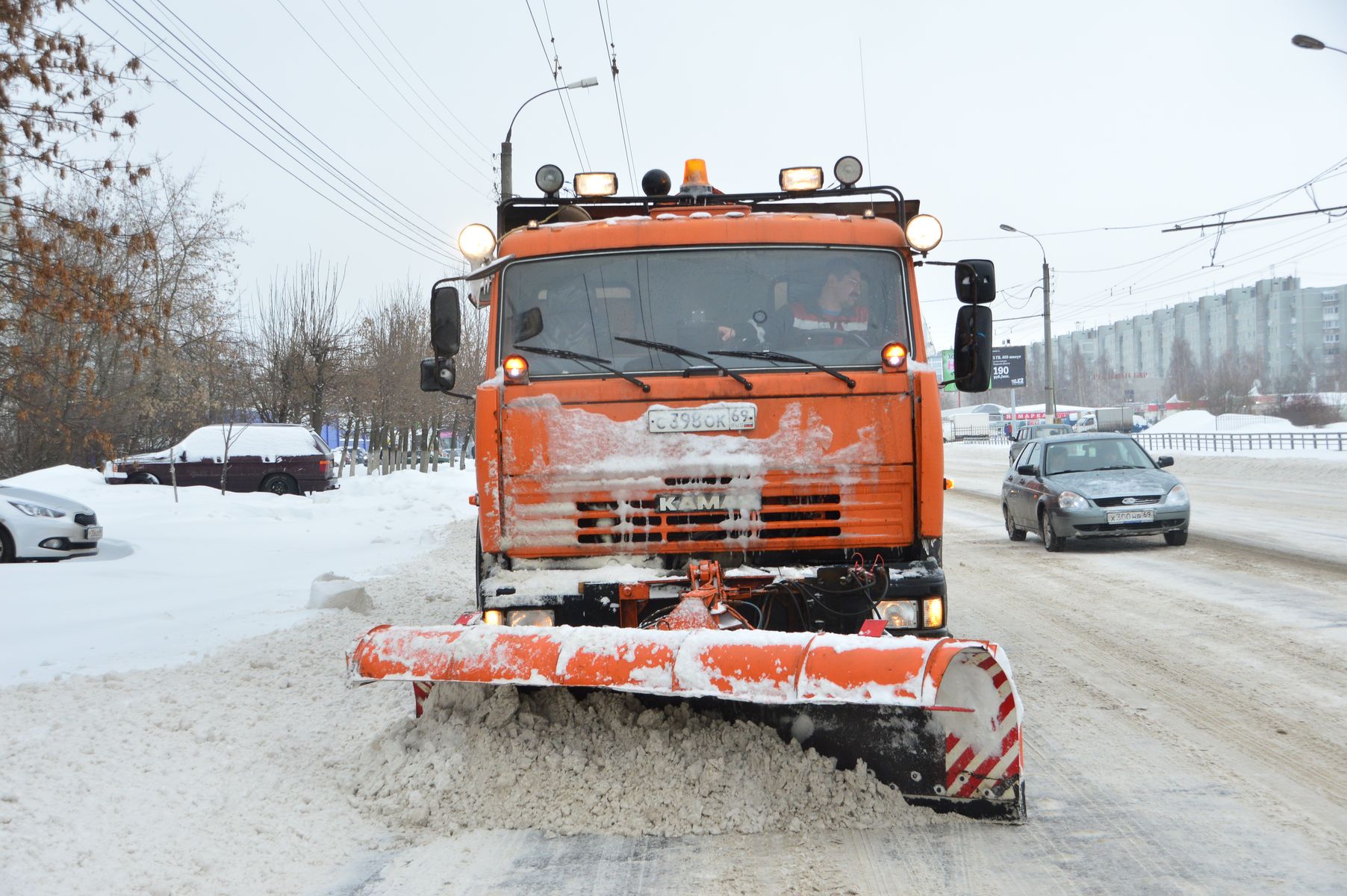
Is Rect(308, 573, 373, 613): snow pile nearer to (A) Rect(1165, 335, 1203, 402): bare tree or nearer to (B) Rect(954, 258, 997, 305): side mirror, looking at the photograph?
(B) Rect(954, 258, 997, 305): side mirror

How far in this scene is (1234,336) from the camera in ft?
387

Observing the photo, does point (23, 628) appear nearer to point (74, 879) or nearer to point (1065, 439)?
point (74, 879)

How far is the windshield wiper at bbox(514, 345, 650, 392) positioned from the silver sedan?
9.11 meters

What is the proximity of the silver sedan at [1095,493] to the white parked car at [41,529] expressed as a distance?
1156cm

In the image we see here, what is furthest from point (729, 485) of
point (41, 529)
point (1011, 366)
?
point (1011, 366)

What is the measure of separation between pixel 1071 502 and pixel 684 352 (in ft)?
30.8

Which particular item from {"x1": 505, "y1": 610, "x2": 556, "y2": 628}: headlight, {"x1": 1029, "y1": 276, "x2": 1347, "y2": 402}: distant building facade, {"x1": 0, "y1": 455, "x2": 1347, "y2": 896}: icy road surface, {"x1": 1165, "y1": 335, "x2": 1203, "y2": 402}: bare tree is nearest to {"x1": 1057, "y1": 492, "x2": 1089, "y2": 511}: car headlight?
{"x1": 0, "y1": 455, "x2": 1347, "y2": 896}: icy road surface

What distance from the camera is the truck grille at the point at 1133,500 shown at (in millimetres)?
12602

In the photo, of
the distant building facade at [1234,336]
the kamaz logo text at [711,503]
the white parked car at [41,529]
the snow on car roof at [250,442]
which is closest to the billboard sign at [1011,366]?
the distant building facade at [1234,336]

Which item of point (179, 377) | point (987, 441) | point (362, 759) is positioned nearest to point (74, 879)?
point (362, 759)

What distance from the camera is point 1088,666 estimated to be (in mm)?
6539

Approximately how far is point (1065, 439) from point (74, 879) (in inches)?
524

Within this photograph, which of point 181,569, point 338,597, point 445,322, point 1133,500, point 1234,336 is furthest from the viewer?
point 1234,336

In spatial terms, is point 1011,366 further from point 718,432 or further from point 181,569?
point 718,432
